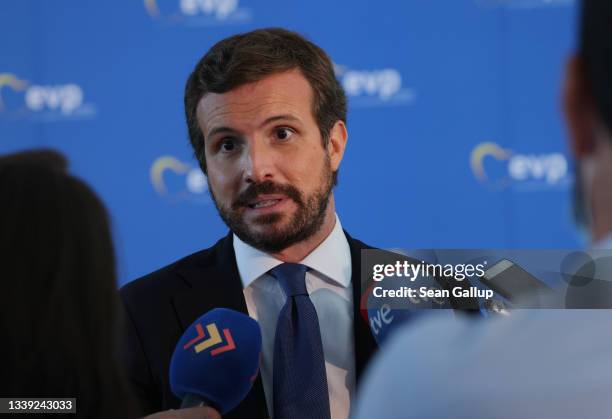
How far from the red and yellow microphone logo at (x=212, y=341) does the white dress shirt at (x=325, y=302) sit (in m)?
0.24

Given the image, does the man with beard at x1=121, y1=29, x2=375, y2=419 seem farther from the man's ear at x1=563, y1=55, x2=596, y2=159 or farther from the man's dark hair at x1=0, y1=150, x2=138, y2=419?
the man's ear at x1=563, y1=55, x2=596, y2=159

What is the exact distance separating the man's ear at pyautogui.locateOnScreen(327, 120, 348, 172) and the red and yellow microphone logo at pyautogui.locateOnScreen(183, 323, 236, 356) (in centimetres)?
60

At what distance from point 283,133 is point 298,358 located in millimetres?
502

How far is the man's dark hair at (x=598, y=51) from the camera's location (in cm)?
60

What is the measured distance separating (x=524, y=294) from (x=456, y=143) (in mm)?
938

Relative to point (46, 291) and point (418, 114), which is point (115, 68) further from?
point (46, 291)

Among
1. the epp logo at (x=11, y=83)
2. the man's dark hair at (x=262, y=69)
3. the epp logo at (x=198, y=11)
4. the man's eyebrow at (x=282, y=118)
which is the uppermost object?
the epp logo at (x=198, y=11)

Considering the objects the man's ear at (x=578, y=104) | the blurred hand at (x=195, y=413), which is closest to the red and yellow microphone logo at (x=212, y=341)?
the blurred hand at (x=195, y=413)

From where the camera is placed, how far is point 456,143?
271 centimetres

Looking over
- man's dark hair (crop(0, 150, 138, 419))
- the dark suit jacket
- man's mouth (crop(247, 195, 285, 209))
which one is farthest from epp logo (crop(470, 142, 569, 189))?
man's dark hair (crop(0, 150, 138, 419))

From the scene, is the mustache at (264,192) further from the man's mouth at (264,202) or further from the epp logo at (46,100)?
the epp logo at (46,100)

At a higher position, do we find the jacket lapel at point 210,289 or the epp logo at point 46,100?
the epp logo at point 46,100

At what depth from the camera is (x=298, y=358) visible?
1.85 meters

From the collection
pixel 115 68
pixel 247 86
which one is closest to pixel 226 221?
pixel 247 86
